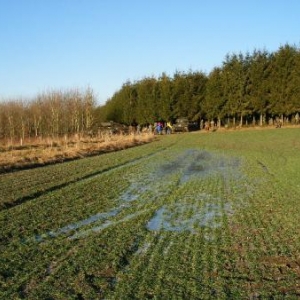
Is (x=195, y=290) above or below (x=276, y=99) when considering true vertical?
below

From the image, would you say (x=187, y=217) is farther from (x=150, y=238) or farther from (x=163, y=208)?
(x=150, y=238)

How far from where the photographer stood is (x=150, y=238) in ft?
28.1

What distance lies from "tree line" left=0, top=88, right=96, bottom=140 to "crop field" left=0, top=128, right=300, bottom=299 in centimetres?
3571

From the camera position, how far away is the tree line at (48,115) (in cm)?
5069

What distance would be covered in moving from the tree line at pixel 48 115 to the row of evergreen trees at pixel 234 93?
766 cm

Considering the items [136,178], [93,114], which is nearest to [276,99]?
[93,114]

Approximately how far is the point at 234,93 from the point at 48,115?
26099 mm

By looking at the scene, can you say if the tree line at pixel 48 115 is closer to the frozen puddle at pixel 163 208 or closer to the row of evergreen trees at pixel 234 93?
the row of evergreen trees at pixel 234 93

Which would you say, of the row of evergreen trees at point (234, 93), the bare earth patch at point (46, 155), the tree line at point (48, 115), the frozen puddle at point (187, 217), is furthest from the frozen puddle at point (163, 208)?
the row of evergreen trees at point (234, 93)

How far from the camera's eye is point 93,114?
6084 centimetres

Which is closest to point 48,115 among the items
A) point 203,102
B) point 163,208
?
point 203,102

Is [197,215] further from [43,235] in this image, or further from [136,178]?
[136,178]

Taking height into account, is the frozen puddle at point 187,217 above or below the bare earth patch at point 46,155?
below

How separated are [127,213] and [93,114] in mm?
50705
